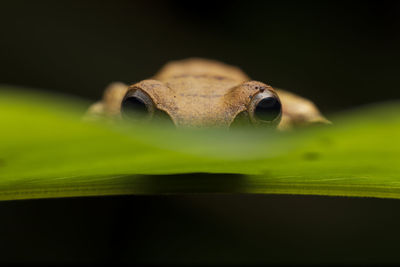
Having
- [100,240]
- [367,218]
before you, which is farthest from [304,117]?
[100,240]

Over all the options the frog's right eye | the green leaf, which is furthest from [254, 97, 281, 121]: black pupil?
the green leaf

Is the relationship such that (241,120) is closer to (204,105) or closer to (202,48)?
(204,105)

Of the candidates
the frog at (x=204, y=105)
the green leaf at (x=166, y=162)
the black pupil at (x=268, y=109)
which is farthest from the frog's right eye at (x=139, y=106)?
the green leaf at (x=166, y=162)

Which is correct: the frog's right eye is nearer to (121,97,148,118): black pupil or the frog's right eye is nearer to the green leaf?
(121,97,148,118): black pupil

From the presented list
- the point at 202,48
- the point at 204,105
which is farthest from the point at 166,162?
the point at 202,48

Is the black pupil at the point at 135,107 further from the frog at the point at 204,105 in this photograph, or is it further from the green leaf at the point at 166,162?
the green leaf at the point at 166,162
